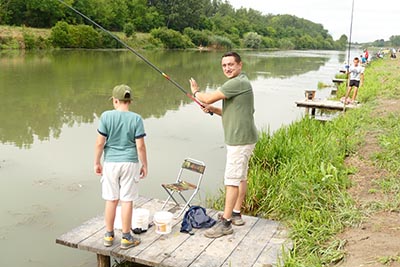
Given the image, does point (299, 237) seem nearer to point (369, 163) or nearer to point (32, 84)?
point (369, 163)

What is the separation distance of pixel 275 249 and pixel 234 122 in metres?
1.21

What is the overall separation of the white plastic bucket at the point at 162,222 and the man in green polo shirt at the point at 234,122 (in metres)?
0.38

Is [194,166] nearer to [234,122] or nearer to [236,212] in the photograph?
[236,212]

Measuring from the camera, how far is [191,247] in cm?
390

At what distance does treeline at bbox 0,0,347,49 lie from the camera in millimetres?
43406

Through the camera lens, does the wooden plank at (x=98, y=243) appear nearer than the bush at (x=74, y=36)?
Yes

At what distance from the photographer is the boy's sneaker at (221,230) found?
4113 mm

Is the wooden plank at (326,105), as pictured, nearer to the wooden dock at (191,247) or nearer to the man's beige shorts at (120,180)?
the wooden dock at (191,247)

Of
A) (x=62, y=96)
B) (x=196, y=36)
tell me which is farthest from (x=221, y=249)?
(x=196, y=36)

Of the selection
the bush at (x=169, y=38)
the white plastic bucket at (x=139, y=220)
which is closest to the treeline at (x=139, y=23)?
the bush at (x=169, y=38)

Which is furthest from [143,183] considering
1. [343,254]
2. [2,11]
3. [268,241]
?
[2,11]

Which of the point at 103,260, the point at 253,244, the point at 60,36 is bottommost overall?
the point at 103,260

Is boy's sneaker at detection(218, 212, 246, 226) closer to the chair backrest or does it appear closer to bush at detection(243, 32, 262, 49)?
the chair backrest

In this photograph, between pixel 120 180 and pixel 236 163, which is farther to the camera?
pixel 236 163
